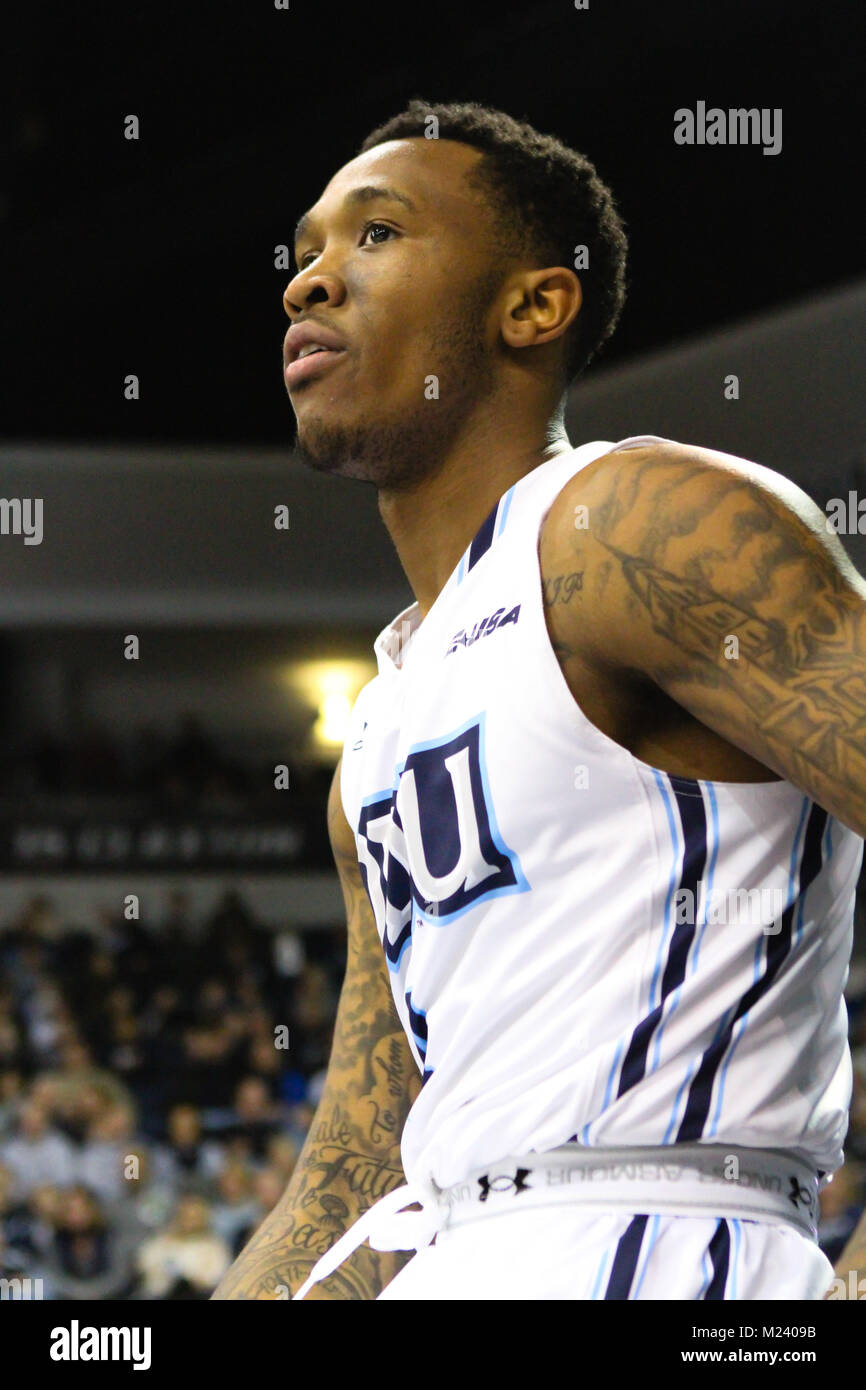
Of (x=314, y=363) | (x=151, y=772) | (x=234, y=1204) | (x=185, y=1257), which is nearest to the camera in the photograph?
(x=314, y=363)

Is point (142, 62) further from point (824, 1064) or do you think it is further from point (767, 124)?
point (824, 1064)

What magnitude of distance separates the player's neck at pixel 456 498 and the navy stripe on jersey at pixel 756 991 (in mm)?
546

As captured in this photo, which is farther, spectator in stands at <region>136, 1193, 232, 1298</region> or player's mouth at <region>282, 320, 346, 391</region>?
spectator in stands at <region>136, 1193, 232, 1298</region>

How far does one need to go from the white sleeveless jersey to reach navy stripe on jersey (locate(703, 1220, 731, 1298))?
0.25 ft

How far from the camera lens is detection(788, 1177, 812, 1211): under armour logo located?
4.52 ft

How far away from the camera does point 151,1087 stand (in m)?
7.97

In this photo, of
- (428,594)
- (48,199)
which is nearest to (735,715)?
(428,594)

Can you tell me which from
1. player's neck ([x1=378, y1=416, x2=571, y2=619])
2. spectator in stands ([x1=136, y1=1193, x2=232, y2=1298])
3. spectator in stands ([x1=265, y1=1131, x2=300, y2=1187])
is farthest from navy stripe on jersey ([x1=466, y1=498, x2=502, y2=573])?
spectator in stands ([x1=265, y1=1131, x2=300, y2=1187])

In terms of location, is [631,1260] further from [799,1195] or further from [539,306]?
[539,306]

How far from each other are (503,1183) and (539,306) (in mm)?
932

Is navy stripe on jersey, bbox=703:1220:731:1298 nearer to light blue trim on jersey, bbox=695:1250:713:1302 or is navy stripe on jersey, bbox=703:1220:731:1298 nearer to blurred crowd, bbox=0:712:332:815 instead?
light blue trim on jersey, bbox=695:1250:713:1302

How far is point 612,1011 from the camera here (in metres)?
1.35

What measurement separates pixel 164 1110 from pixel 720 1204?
6734 mm

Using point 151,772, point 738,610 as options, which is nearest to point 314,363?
point 738,610
